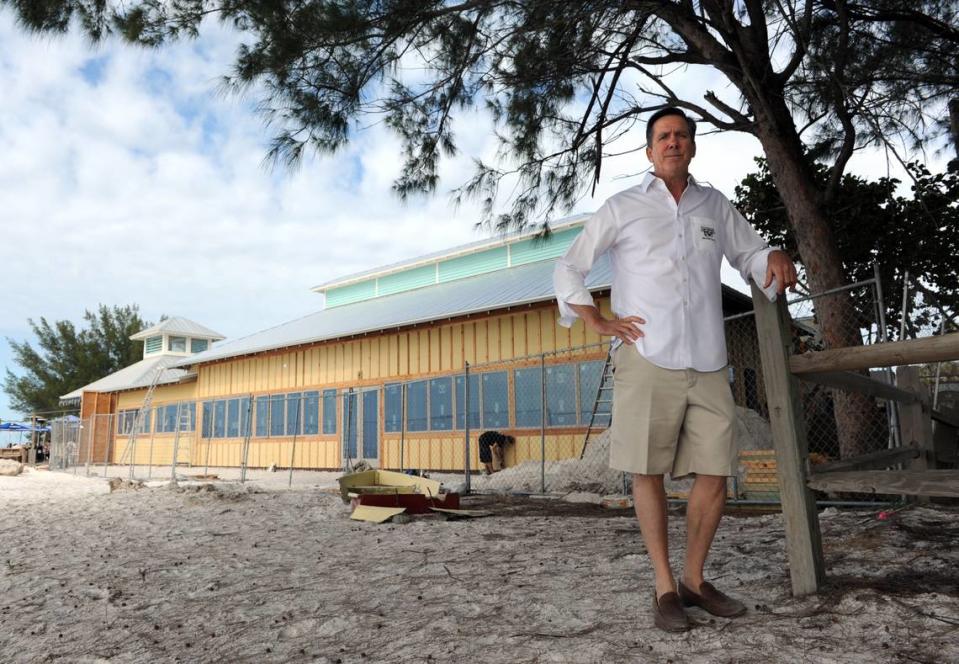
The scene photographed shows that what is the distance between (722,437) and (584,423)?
31.5ft

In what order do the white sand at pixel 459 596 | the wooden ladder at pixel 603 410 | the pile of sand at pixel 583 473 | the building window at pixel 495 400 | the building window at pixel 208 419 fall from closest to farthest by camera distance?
the white sand at pixel 459 596, the pile of sand at pixel 583 473, the wooden ladder at pixel 603 410, the building window at pixel 495 400, the building window at pixel 208 419

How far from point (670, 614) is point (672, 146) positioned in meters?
1.70

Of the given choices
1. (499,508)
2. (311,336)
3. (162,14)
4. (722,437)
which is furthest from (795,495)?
(311,336)

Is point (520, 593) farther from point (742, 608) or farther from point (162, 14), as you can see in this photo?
point (162, 14)

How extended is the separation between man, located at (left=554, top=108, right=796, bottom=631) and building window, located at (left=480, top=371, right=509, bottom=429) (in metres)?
10.6

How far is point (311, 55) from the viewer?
249 inches

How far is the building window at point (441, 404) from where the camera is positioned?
14141 millimetres

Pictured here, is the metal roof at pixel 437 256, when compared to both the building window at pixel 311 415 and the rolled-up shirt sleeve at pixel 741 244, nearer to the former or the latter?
the building window at pixel 311 415

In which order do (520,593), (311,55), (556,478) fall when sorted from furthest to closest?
(556,478) < (311,55) < (520,593)

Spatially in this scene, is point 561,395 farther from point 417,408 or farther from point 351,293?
point 351,293

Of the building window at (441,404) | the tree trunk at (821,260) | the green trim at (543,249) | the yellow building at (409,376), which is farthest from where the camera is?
the green trim at (543,249)

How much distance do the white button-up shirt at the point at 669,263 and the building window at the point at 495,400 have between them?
10548mm

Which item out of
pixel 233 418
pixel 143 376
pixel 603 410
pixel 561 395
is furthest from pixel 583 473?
pixel 143 376

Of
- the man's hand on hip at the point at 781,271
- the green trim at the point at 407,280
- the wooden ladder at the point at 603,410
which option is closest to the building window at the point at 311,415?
the green trim at the point at 407,280
